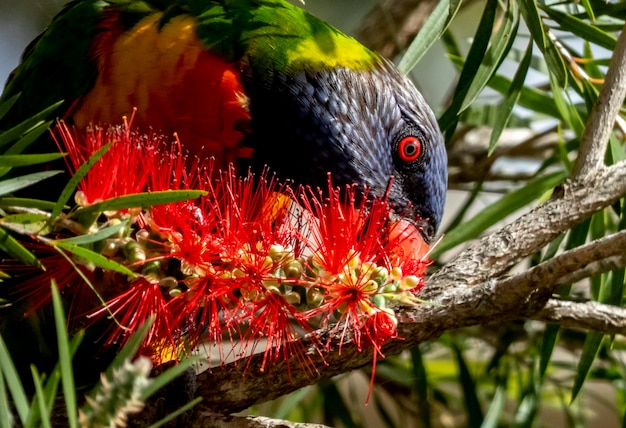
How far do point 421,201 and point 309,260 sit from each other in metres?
0.50

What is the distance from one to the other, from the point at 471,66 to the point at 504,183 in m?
1.02

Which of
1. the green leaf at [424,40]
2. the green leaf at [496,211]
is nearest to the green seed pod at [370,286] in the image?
the green leaf at [424,40]

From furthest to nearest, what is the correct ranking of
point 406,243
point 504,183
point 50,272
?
point 504,183 → point 406,243 → point 50,272

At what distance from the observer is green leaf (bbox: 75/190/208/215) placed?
2.54ft

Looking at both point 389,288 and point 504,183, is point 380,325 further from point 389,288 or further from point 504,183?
point 504,183

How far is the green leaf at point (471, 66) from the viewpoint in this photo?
53.9 inches

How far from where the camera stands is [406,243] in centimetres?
123

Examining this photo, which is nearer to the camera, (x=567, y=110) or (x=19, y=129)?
(x=19, y=129)

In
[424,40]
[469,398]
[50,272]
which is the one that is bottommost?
[469,398]

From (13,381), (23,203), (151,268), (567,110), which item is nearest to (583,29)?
(567,110)

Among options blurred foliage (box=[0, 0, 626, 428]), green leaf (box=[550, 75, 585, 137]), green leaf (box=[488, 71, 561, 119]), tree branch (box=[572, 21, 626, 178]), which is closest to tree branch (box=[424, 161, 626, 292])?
tree branch (box=[572, 21, 626, 178])

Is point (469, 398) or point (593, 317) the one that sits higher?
point (593, 317)

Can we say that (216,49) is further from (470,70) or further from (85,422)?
(85,422)

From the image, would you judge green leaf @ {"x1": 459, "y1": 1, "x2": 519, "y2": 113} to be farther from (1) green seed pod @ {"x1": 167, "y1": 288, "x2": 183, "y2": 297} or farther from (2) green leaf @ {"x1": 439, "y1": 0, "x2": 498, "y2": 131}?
(1) green seed pod @ {"x1": 167, "y1": 288, "x2": 183, "y2": 297}
